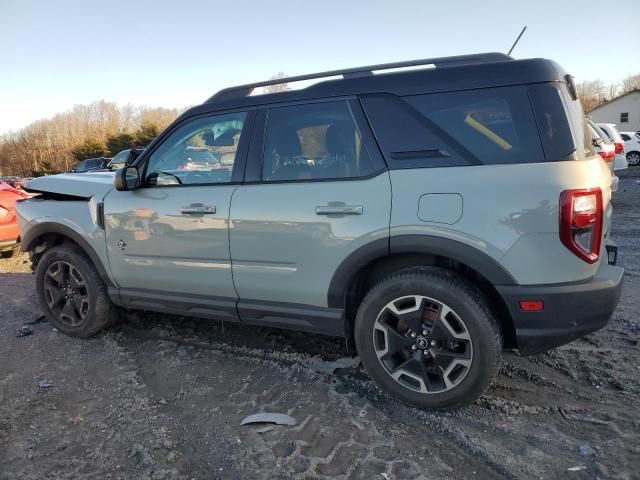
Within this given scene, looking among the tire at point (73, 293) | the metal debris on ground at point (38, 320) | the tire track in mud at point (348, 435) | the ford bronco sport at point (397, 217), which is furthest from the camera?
the metal debris on ground at point (38, 320)

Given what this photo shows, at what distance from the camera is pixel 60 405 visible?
10.4 feet

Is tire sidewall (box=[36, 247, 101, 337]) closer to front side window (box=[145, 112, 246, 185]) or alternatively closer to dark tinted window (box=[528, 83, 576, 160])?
front side window (box=[145, 112, 246, 185])

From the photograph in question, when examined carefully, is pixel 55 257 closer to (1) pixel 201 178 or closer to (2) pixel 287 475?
(1) pixel 201 178

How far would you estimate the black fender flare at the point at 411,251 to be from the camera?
2629mm

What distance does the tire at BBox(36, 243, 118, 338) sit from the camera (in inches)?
163

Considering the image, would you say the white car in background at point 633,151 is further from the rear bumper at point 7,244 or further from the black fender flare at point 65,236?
the black fender flare at point 65,236

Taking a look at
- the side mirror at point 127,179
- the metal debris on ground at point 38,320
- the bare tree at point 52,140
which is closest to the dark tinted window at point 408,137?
the side mirror at point 127,179

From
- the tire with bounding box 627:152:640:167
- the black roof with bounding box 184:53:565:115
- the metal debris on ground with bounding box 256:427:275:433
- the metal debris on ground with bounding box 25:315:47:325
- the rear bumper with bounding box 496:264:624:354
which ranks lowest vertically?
the metal debris on ground with bounding box 256:427:275:433

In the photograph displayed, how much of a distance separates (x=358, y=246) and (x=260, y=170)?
0.91m

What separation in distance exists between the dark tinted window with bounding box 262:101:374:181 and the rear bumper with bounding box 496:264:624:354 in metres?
1.13

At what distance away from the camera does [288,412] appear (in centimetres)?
297

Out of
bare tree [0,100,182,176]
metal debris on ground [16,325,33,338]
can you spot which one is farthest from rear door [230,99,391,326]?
bare tree [0,100,182,176]

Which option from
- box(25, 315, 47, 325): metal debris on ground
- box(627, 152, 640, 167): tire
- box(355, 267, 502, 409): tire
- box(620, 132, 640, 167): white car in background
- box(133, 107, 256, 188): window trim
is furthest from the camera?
box(627, 152, 640, 167): tire

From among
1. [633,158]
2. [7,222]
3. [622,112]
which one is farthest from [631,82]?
[7,222]
